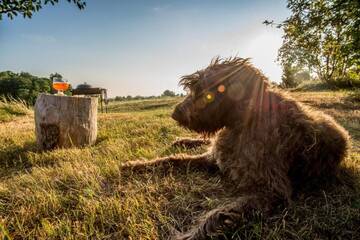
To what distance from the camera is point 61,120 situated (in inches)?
209

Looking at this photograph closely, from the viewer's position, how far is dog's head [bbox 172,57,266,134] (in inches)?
112

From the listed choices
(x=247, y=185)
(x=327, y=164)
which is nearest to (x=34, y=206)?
(x=247, y=185)

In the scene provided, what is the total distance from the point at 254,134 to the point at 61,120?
4.16m

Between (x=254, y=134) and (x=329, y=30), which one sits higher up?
(x=329, y=30)

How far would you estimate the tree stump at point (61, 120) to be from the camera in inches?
206

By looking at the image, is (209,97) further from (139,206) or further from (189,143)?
(189,143)

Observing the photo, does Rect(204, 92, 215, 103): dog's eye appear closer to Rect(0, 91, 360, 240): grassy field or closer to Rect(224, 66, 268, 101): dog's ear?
Rect(224, 66, 268, 101): dog's ear

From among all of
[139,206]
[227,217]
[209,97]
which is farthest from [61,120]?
[227,217]

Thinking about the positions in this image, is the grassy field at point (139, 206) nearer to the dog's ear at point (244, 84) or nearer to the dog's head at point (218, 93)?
the dog's head at point (218, 93)

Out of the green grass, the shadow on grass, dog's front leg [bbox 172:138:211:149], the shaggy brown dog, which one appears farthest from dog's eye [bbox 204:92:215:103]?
the green grass

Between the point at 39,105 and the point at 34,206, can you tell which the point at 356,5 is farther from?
the point at 39,105

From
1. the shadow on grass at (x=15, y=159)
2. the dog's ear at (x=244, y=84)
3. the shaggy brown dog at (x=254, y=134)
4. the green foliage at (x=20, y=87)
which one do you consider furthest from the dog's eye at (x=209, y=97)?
the green foliage at (x=20, y=87)

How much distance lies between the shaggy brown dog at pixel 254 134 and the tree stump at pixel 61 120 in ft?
10.7

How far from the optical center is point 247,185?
97.0 inches
